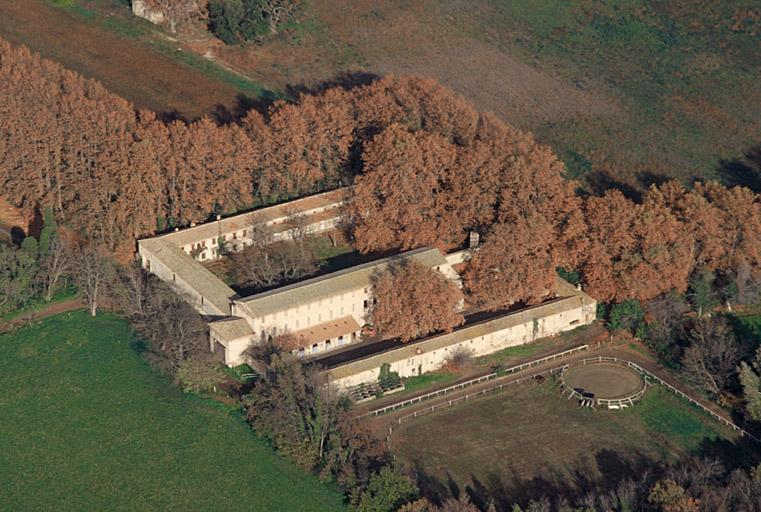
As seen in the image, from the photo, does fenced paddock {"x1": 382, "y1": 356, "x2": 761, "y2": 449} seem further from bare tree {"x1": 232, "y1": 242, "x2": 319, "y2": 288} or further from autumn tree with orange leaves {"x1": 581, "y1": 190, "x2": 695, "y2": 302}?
bare tree {"x1": 232, "y1": 242, "x2": 319, "y2": 288}

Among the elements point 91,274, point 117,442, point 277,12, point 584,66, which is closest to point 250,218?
point 91,274

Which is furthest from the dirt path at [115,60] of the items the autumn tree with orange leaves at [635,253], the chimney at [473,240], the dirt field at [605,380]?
the dirt field at [605,380]

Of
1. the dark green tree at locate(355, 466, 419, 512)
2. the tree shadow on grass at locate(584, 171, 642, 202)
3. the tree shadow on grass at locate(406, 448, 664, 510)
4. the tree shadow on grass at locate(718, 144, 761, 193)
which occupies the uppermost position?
the tree shadow on grass at locate(718, 144, 761, 193)

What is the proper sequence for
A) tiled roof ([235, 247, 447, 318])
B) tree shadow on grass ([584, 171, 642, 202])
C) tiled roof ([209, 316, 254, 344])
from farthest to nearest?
tree shadow on grass ([584, 171, 642, 202])
tiled roof ([235, 247, 447, 318])
tiled roof ([209, 316, 254, 344])

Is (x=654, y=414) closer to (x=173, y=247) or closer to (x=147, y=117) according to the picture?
(x=173, y=247)

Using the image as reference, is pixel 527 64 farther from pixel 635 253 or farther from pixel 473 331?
pixel 473 331

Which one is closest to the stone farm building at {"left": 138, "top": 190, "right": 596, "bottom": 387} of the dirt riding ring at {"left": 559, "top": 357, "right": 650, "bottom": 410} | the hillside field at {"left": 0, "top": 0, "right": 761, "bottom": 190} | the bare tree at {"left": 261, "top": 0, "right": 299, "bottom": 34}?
the dirt riding ring at {"left": 559, "top": 357, "right": 650, "bottom": 410}
